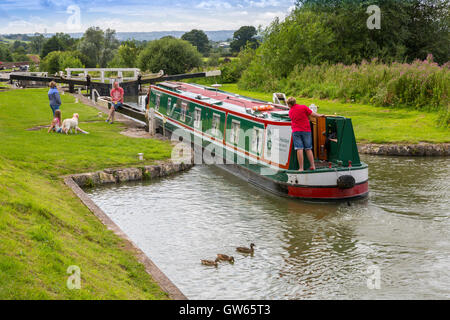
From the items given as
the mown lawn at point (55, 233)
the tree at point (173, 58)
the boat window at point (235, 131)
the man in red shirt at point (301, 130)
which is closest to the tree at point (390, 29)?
the tree at point (173, 58)

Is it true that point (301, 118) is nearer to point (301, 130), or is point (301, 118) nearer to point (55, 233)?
point (301, 130)

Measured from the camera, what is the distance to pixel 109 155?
14.1 m

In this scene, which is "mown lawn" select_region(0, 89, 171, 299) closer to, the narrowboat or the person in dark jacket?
the narrowboat

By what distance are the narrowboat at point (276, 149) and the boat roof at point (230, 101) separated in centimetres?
3

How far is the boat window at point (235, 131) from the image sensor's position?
13.9 meters

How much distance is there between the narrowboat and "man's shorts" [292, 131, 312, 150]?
286 millimetres

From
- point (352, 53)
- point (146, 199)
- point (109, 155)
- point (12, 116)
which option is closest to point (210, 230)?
point (146, 199)

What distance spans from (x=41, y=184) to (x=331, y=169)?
20.3 feet

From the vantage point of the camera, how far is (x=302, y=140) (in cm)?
1141

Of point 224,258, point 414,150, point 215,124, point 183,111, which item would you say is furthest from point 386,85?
point 224,258

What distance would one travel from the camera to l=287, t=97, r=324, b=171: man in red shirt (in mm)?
11273

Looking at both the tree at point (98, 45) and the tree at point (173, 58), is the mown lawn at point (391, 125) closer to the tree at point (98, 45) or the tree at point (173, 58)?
the tree at point (173, 58)

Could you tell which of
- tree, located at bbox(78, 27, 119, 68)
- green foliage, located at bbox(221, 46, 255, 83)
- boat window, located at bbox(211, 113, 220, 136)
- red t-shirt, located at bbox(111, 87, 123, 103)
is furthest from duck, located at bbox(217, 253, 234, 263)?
tree, located at bbox(78, 27, 119, 68)
